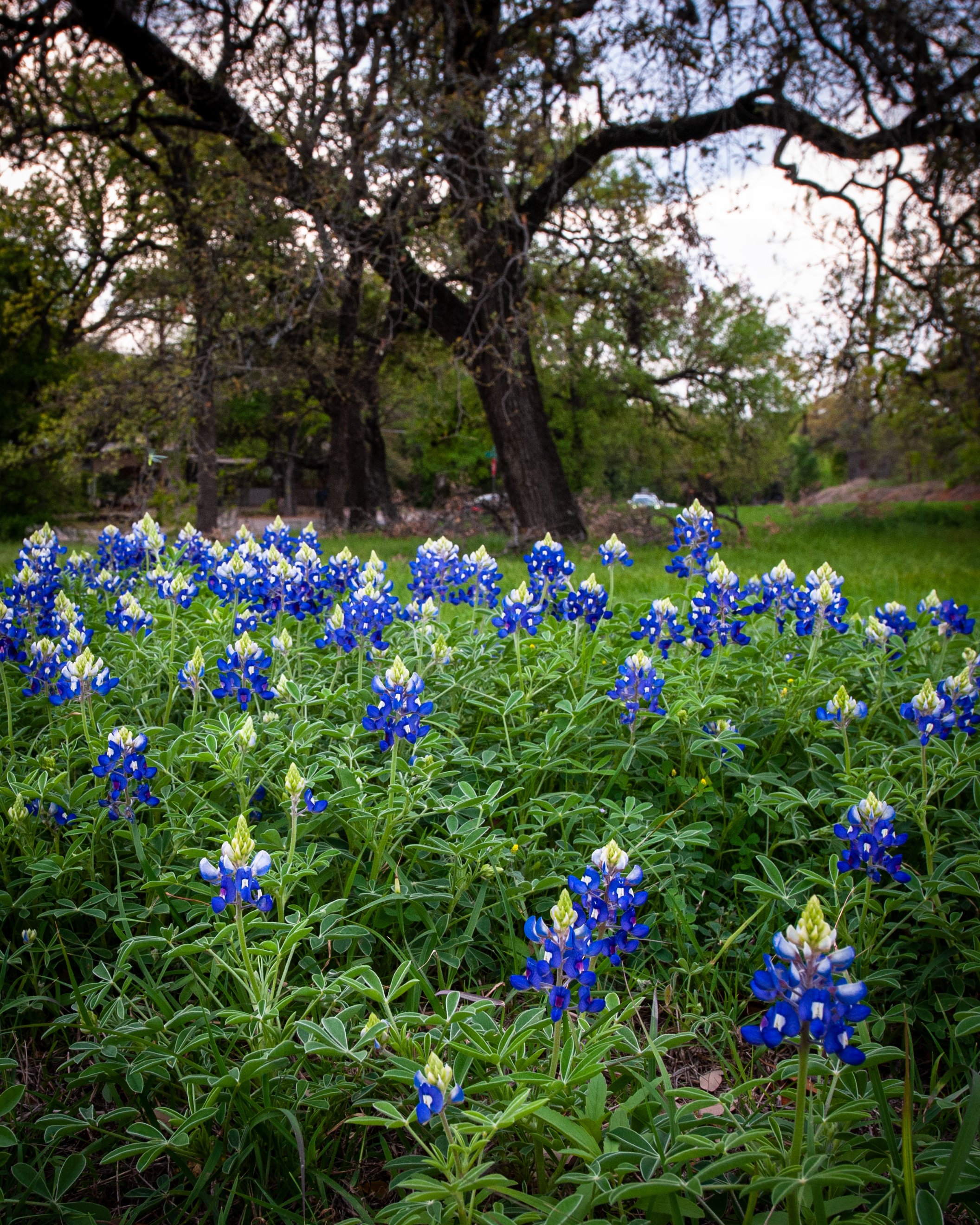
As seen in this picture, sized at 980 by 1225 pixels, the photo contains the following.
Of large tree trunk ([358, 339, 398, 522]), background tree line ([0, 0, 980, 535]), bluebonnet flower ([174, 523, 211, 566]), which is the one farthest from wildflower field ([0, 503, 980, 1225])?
large tree trunk ([358, 339, 398, 522])

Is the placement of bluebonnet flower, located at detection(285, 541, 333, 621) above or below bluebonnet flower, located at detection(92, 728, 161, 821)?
above

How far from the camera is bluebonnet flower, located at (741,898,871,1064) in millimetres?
1339

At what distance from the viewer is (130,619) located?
3.38m

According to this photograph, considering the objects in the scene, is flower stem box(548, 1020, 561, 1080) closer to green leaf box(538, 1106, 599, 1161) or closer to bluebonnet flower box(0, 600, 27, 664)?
green leaf box(538, 1106, 599, 1161)

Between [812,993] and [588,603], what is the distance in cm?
237

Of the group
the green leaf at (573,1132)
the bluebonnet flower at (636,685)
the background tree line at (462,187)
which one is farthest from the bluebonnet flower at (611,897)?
the background tree line at (462,187)

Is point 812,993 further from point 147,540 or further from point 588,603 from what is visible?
point 147,540

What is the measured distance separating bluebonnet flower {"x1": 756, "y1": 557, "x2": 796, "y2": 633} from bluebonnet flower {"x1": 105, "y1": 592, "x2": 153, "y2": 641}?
109 inches

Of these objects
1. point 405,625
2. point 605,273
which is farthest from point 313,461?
point 405,625

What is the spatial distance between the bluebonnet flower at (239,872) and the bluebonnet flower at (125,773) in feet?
2.45

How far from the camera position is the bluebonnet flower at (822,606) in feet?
10.7

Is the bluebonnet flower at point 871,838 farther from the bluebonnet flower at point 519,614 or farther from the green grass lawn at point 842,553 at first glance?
the green grass lawn at point 842,553

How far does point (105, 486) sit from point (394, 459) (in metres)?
14.6

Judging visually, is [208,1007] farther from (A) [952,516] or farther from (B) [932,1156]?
(A) [952,516]
